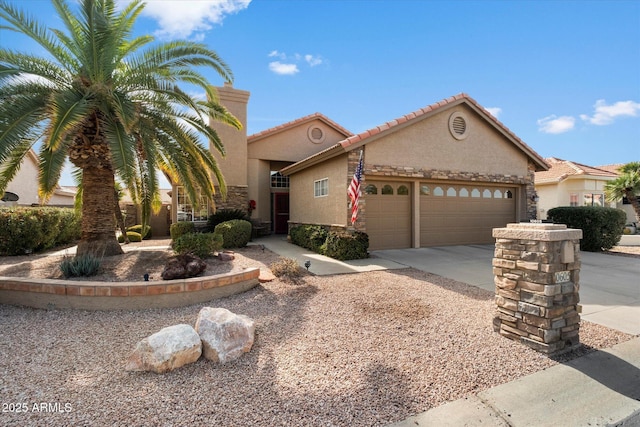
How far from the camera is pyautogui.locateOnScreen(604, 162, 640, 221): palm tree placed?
711 inches

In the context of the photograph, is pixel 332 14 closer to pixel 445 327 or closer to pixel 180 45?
pixel 180 45

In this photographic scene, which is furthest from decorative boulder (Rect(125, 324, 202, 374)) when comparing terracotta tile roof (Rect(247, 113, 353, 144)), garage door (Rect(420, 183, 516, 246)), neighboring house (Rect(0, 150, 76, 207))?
neighboring house (Rect(0, 150, 76, 207))

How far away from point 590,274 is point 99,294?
10736 mm

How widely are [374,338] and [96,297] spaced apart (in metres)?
4.34

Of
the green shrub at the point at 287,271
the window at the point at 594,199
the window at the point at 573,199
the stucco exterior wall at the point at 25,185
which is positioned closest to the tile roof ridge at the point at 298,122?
the green shrub at the point at 287,271

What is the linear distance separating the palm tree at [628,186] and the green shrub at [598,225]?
8.87m

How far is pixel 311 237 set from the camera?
11.0 m

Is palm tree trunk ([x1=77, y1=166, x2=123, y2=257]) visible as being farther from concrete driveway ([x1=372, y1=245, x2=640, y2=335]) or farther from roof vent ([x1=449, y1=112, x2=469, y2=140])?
roof vent ([x1=449, y1=112, x2=469, y2=140])

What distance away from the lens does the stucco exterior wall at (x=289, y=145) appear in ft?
54.5

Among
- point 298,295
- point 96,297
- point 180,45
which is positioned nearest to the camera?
point 96,297

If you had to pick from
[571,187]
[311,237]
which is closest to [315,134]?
[311,237]

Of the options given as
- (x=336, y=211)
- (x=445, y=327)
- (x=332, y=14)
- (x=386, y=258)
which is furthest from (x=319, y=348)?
(x=332, y=14)

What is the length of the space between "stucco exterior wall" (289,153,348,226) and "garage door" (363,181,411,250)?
985mm

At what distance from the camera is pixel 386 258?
9.56 m
